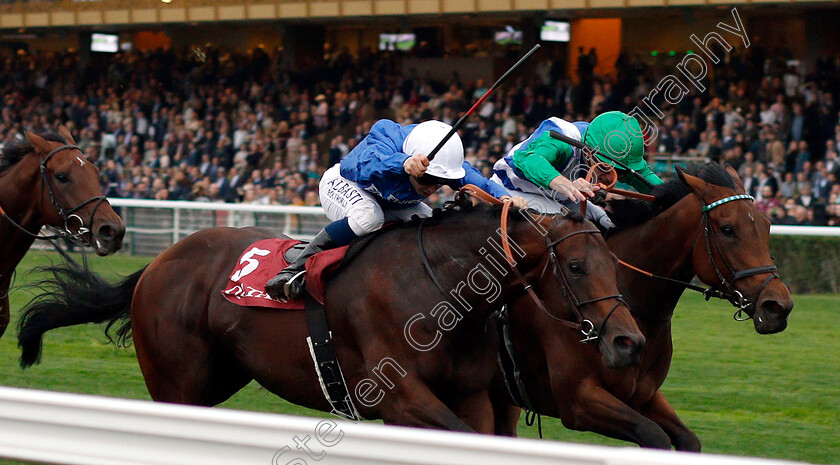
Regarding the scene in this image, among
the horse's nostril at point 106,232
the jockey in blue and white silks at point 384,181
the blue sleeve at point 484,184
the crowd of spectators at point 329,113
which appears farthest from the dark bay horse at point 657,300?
the crowd of spectators at point 329,113

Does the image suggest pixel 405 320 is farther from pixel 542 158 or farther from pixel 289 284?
pixel 542 158

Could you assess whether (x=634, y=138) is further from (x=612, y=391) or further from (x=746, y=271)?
(x=612, y=391)

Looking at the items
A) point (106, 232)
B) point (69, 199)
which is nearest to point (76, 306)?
point (106, 232)

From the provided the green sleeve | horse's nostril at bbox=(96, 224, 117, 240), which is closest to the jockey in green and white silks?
the green sleeve

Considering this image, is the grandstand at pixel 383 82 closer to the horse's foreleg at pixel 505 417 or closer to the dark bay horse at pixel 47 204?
the horse's foreleg at pixel 505 417

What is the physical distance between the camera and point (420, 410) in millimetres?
3346

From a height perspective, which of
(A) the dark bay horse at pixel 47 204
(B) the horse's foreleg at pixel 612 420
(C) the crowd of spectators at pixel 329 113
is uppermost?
(A) the dark bay horse at pixel 47 204

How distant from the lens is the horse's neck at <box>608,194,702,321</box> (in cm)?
392

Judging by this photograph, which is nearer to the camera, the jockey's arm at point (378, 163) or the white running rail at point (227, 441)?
the white running rail at point (227, 441)

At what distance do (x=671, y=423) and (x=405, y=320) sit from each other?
112 cm

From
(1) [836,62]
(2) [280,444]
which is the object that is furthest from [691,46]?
(2) [280,444]

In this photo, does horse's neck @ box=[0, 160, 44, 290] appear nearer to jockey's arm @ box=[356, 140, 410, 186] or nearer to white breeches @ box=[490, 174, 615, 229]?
jockey's arm @ box=[356, 140, 410, 186]

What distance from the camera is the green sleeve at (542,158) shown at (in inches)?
161

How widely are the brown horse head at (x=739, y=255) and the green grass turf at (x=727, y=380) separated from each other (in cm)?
99
